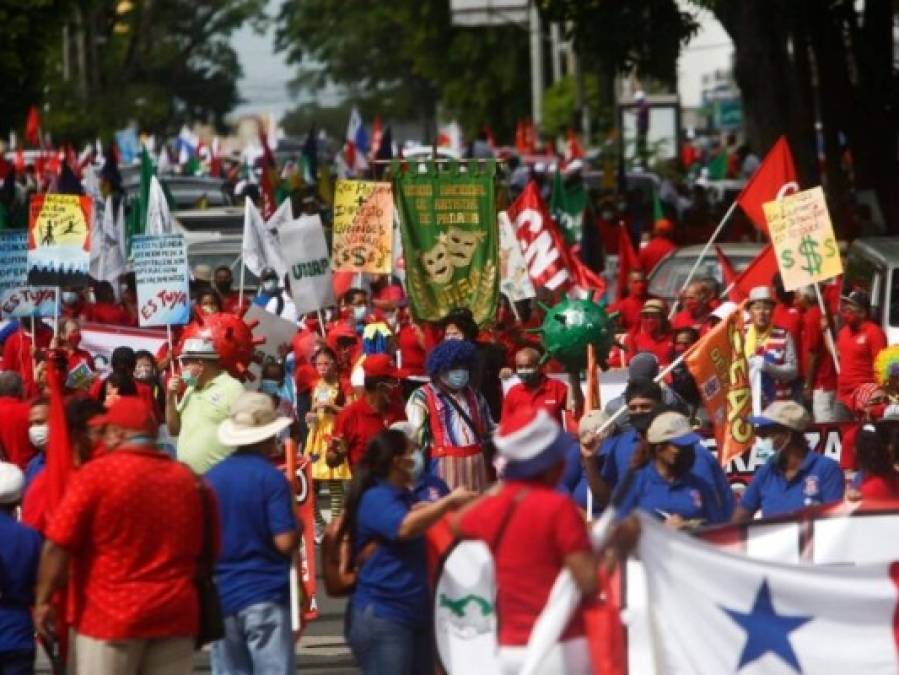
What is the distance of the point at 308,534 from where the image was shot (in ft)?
41.3

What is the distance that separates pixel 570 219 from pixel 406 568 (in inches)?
750

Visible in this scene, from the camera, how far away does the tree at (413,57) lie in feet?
212

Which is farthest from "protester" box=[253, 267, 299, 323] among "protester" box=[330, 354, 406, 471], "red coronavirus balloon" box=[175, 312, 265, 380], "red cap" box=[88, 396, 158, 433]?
"red cap" box=[88, 396, 158, 433]

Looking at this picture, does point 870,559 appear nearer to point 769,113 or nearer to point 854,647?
point 854,647

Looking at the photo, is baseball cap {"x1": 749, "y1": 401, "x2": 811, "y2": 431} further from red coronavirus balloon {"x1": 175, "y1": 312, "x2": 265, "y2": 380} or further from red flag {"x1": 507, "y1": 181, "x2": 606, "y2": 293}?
red flag {"x1": 507, "y1": 181, "x2": 606, "y2": 293}

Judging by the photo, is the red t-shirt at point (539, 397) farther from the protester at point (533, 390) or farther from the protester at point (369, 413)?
the protester at point (369, 413)

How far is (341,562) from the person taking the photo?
9562mm

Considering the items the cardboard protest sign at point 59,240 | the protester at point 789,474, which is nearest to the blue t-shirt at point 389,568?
the protester at point 789,474

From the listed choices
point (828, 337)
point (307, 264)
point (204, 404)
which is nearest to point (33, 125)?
point (307, 264)

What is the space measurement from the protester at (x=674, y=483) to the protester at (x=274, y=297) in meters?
9.81

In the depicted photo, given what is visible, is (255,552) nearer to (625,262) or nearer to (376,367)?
(376,367)

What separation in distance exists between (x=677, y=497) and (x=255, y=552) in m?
2.01

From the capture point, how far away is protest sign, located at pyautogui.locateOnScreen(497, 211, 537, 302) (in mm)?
20453

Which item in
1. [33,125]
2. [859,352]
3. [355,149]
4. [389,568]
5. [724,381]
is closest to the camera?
[389,568]
